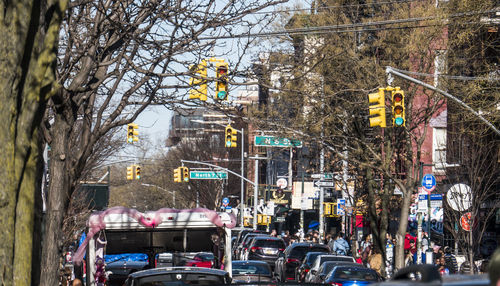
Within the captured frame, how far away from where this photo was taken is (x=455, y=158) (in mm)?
32938

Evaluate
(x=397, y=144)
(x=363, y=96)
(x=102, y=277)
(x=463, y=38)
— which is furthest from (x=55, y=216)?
(x=397, y=144)

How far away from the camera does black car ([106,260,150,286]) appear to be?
21.5 meters

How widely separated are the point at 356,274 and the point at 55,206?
11.1m

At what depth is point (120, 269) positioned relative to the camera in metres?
21.8

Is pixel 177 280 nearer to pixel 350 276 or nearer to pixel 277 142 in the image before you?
pixel 350 276

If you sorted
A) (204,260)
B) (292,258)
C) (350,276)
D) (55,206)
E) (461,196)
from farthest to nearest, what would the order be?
(292,258)
(461,196)
(350,276)
(204,260)
(55,206)

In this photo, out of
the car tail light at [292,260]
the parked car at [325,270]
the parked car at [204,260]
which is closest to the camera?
the parked car at [204,260]

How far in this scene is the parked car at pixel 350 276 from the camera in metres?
20.9

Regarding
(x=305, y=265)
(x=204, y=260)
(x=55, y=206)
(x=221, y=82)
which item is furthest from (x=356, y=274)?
(x=55, y=206)

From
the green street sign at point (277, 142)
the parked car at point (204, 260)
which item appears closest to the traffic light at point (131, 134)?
the green street sign at point (277, 142)

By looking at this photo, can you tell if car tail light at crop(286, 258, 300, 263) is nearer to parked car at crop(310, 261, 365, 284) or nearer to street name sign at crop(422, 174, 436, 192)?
street name sign at crop(422, 174, 436, 192)

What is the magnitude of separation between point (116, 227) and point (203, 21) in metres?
6.27

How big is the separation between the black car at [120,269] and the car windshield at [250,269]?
3.45m

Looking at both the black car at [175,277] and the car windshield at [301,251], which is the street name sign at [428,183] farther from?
the black car at [175,277]
